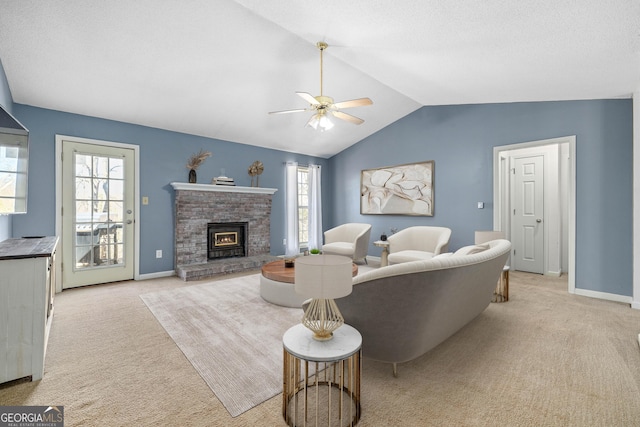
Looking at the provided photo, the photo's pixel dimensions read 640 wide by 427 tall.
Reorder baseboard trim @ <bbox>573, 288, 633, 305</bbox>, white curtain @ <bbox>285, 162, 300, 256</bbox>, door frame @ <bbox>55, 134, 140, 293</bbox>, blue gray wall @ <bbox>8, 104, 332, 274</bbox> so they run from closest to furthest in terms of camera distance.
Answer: baseboard trim @ <bbox>573, 288, 633, 305</bbox> < blue gray wall @ <bbox>8, 104, 332, 274</bbox> < door frame @ <bbox>55, 134, 140, 293</bbox> < white curtain @ <bbox>285, 162, 300, 256</bbox>

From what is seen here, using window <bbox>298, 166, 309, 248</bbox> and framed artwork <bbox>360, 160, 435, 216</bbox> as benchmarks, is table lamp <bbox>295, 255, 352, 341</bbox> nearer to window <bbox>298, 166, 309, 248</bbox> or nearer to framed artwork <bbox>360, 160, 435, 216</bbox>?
framed artwork <bbox>360, 160, 435, 216</bbox>

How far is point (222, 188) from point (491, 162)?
4.38 meters

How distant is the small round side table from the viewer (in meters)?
1.36

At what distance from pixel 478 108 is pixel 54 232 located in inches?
247

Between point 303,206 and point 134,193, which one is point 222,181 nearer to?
point 134,193

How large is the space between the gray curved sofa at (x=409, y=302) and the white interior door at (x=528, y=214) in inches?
147

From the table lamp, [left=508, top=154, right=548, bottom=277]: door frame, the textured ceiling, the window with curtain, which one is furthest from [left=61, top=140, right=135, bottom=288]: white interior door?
[left=508, top=154, right=548, bottom=277]: door frame

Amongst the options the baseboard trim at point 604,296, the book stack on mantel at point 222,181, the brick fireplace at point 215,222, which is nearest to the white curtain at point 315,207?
the brick fireplace at point 215,222

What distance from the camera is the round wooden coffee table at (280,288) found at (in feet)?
10.3

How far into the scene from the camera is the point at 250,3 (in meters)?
2.42

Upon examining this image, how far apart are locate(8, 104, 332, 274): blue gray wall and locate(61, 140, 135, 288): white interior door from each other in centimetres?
14

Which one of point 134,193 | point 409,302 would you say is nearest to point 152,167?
point 134,193

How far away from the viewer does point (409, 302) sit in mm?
1584

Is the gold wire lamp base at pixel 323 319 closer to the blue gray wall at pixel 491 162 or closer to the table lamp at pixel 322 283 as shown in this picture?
the table lamp at pixel 322 283
